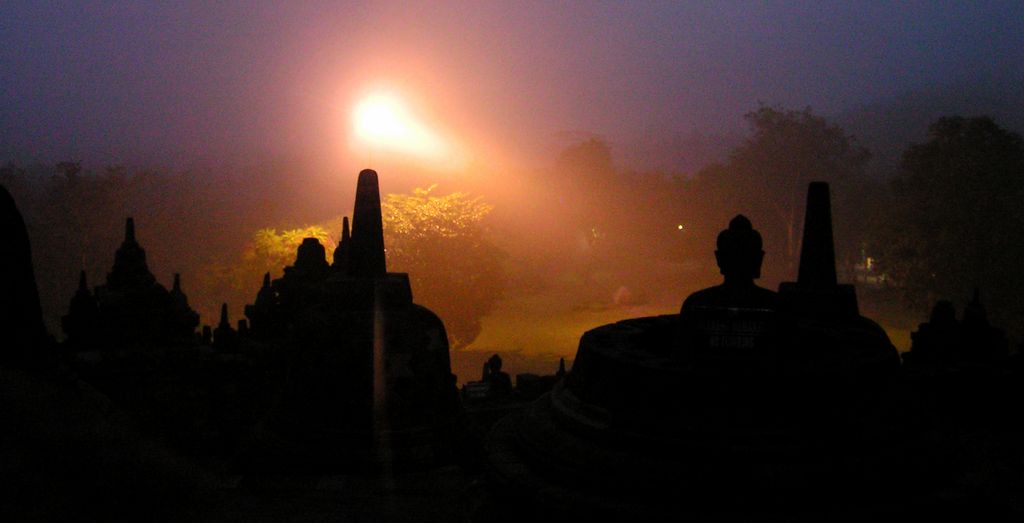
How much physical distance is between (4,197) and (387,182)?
65190 millimetres

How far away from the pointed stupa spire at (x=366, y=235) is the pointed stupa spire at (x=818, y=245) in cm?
571

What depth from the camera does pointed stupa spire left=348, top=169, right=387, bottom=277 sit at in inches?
384

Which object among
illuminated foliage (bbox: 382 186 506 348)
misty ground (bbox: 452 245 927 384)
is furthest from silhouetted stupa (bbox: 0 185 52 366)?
illuminated foliage (bbox: 382 186 506 348)

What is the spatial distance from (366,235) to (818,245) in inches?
239

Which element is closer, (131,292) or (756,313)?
(756,313)

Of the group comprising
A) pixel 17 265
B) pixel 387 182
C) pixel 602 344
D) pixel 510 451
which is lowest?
pixel 510 451

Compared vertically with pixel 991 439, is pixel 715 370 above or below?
above

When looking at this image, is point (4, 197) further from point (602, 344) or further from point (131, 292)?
point (131, 292)

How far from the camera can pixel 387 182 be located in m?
Answer: 68.4

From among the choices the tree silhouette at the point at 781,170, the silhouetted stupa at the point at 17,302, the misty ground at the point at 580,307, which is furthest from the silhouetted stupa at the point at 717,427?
the tree silhouette at the point at 781,170

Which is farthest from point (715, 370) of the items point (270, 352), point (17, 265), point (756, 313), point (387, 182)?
point (387, 182)

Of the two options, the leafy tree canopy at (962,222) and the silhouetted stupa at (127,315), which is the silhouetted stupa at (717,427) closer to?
the silhouetted stupa at (127,315)

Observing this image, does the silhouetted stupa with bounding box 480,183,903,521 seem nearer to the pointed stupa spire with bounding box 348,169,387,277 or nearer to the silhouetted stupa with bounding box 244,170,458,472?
the silhouetted stupa with bounding box 244,170,458,472

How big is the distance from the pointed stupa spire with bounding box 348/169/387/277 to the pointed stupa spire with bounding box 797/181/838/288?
5.71 meters
